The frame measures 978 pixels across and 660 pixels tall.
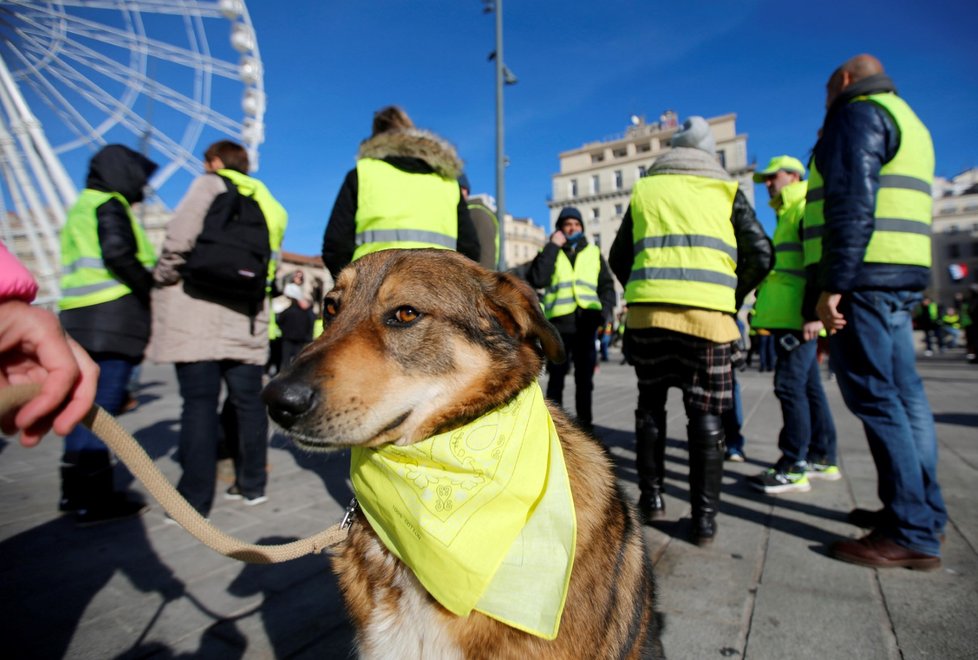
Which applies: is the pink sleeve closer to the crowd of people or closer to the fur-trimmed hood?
the crowd of people

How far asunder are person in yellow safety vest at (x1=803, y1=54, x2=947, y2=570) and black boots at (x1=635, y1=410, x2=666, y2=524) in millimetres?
1011

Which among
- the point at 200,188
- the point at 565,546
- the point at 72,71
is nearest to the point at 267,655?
the point at 565,546

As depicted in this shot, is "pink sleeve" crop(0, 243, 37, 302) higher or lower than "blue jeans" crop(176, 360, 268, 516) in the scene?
higher

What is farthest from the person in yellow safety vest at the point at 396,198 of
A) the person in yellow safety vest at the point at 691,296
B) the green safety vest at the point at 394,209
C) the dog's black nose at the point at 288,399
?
the dog's black nose at the point at 288,399

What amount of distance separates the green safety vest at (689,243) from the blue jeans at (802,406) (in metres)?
1.43

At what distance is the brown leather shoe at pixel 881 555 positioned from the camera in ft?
8.07

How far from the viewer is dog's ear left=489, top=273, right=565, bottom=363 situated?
1741mm

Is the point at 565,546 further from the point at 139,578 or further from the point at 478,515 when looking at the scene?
the point at 139,578

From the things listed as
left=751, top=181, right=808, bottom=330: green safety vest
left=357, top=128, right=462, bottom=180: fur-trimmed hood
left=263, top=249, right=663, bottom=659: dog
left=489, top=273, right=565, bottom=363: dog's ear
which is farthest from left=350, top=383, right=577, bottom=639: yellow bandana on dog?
left=751, top=181, right=808, bottom=330: green safety vest

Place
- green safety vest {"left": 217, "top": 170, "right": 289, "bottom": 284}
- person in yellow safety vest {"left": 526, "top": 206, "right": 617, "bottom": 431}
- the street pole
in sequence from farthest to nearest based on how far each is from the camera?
the street pole < person in yellow safety vest {"left": 526, "top": 206, "right": 617, "bottom": 431} < green safety vest {"left": 217, "top": 170, "right": 289, "bottom": 284}

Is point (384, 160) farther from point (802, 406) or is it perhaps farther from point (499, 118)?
point (499, 118)

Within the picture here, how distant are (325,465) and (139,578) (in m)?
2.37

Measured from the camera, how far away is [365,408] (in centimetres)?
143

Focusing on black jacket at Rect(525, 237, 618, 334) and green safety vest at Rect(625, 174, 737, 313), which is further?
black jacket at Rect(525, 237, 618, 334)
